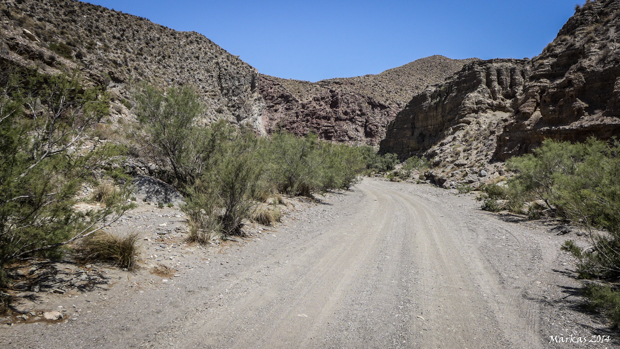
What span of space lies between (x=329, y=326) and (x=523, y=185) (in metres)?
13.6

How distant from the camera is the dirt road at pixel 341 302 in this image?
3.23 metres

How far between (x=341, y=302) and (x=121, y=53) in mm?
33882

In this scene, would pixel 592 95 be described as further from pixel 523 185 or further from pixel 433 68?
pixel 433 68

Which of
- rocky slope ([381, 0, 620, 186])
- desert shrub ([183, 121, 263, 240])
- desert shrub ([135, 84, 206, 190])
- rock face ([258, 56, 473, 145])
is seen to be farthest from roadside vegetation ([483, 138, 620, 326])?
rock face ([258, 56, 473, 145])

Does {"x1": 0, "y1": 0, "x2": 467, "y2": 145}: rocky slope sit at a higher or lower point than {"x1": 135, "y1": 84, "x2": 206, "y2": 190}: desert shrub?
higher

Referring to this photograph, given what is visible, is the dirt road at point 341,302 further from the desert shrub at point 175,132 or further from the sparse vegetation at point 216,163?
the desert shrub at point 175,132

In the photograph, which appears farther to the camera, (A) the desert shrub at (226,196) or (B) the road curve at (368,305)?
(A) the desert shrub at (226,196)

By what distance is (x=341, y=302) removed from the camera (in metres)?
4.24

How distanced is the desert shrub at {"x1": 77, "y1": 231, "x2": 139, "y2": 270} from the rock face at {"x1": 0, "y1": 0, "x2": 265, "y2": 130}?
380 inches

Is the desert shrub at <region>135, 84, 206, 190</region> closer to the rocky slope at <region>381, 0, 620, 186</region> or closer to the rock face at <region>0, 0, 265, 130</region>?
the rock face at <region>0, 0, 265, 130</region>

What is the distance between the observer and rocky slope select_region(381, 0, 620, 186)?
20.3 meters

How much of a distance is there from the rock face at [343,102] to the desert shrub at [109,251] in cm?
7015

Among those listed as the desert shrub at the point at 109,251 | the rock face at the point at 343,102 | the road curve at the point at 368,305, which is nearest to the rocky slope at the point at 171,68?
the rock face at the point at 343,102

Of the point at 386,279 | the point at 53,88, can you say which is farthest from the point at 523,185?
the point at 53,88
